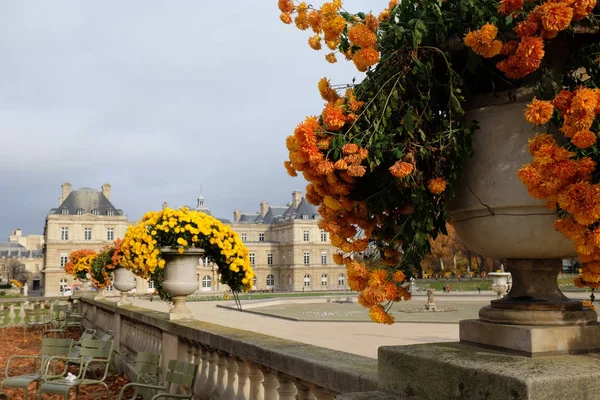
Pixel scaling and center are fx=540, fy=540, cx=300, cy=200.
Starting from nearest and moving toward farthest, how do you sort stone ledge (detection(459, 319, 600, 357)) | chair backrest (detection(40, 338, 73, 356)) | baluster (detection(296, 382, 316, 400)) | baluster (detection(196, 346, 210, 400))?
1. stone ledge (detection(459, 319, 600, 357))
2. baluster (detection(296, 382, 316, 400))
3. baluster (detection(196, 346, 210, 400))
4. chair backrest (detection(40, 338, 73, 356))

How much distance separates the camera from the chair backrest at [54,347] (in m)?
6.46

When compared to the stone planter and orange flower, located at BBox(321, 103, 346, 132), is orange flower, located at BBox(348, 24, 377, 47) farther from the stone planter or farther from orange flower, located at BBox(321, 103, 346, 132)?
the stone planter

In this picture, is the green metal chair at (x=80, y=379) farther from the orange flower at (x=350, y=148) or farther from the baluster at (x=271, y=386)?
the orange flower at (x=350, y=148)

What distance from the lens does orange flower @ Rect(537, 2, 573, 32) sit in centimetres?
142

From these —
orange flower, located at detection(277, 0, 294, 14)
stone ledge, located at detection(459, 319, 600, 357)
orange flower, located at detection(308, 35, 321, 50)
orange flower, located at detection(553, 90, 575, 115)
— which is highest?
orange flower, located at detection(277, 0, 294, 14)

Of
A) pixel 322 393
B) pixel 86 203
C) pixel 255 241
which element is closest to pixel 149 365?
pixel 322 393

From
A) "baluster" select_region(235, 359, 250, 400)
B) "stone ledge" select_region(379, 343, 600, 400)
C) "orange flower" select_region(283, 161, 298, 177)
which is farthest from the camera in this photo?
"baluster" select_region(235, 359, 250, 400)

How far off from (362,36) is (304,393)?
184cm

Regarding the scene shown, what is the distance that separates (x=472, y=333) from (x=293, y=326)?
1609cm

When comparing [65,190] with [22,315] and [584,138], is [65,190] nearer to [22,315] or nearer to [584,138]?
[22,315]

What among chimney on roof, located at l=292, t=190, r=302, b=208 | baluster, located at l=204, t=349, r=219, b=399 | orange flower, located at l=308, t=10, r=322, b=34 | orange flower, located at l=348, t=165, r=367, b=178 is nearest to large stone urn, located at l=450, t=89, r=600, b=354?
orange flower, located at l=348, t=165, r=367, b=178

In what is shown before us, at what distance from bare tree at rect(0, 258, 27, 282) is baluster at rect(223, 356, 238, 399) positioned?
290 feet

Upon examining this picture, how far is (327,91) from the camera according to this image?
196 cm

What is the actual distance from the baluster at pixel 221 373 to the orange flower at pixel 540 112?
3.05 m
